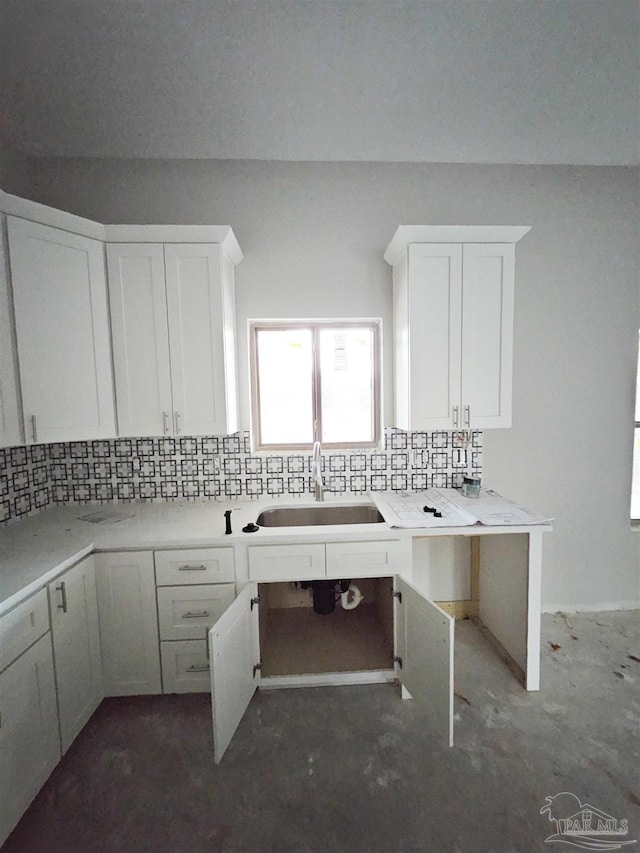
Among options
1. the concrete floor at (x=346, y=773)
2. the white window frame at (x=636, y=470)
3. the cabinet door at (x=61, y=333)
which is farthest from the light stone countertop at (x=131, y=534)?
the white window frame at (x=636, y=470)

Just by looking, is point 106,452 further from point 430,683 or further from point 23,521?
point 430,683

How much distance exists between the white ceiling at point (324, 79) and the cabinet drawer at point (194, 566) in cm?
220

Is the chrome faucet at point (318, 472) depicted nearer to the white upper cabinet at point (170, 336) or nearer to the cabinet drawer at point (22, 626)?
the white upper cabinet at point (170, 336)

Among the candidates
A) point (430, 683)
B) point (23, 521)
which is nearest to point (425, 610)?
point (430, 683)

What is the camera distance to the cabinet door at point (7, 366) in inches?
59.2

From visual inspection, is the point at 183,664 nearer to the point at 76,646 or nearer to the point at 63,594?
the point at 76,646

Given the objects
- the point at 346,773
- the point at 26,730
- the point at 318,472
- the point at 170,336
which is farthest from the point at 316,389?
the point at 26,730

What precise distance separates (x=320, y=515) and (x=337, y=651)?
76cm

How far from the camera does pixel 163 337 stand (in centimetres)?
180

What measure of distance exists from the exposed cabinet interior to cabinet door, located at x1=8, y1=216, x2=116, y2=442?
1.52 meters

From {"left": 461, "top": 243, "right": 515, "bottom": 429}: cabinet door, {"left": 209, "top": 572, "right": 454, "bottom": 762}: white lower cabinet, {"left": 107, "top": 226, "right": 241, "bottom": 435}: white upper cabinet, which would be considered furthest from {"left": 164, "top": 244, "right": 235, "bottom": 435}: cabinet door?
{"left": 461, "top": 243, "right": 515, "bottom": 429}: cabinet door

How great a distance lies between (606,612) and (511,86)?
125 inches

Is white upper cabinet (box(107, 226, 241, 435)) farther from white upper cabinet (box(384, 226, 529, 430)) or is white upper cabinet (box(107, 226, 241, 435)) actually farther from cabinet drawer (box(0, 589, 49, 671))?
white upper cabinet (box(384, 226, 529, 430))

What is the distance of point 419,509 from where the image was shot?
1868 millimetres
